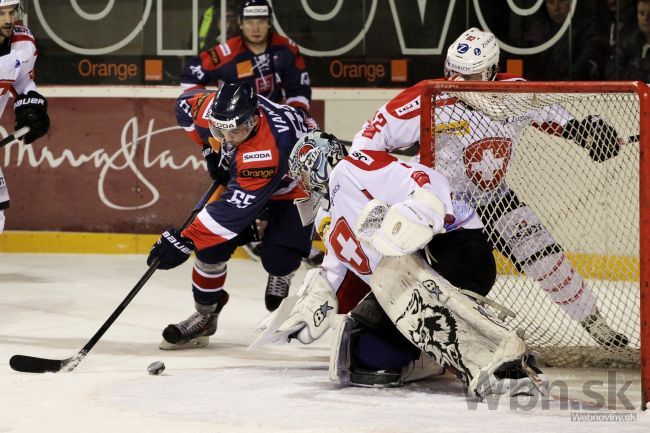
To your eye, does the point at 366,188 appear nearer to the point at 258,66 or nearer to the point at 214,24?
the point at 258,66

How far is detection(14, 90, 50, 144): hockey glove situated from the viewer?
5.22 m

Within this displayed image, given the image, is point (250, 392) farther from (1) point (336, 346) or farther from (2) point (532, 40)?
Result: (2) point (532, 40)

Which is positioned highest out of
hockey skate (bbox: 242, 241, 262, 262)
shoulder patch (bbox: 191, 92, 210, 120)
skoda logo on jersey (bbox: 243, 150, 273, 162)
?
shoulder patch (bbox: 191, 92, 210, 120)

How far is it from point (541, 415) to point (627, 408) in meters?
0.26

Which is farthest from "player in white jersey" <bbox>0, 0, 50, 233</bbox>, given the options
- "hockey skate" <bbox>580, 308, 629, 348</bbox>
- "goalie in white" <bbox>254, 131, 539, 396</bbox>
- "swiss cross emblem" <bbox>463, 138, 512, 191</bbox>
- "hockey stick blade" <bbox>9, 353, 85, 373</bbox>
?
"hockey skate" <bbox>580, 308, 629, 348</bbox>

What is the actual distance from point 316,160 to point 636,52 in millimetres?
3050

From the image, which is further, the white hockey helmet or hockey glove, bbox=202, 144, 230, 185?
hockey glove, bbox=202, 144, 230, 185

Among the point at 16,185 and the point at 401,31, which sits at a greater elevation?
the point at 401,31

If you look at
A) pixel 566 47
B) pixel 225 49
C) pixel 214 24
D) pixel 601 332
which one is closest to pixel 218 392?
pixel 601 332

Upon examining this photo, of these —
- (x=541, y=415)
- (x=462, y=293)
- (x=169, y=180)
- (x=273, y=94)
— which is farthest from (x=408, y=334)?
(x=169, y=180)

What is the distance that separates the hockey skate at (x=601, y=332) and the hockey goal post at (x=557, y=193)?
26 mm

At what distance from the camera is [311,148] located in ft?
12.1

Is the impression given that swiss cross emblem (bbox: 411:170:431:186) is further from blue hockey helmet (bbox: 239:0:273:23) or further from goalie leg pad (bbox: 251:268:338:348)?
blue hockey helmet (bbox: 239:0:273:23)

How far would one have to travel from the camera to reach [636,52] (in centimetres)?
625
